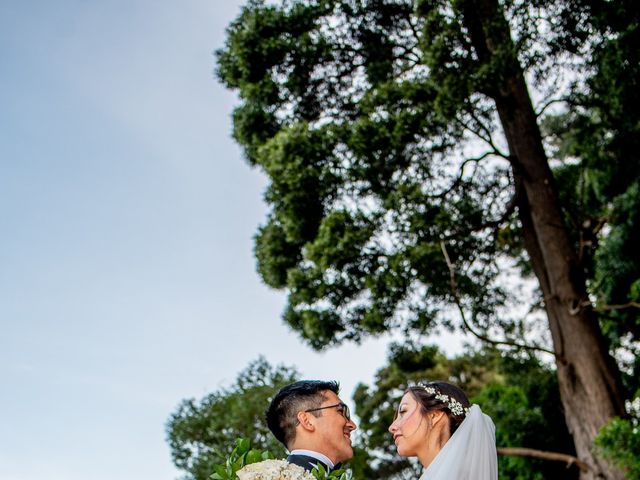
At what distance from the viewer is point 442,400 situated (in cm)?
406

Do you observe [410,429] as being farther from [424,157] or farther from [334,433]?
[424,157]

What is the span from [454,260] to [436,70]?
309cm

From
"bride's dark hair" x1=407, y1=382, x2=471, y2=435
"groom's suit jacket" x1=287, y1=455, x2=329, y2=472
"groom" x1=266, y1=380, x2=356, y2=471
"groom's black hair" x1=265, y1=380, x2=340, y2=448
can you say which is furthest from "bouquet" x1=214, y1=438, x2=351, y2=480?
"bride's dark hair" x1=407, y1=382, x2=471, y2=435

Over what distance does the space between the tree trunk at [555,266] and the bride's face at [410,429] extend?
18.6ft

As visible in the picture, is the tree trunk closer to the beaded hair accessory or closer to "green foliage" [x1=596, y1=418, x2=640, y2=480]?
"green foliage" [x1=596, y1=418, x2=640, y2=480]

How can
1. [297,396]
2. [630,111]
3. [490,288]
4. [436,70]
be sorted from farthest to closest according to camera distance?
[490,288]
[630,111]
[436,70]
[297,396]

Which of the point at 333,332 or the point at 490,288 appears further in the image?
the point at 490,288

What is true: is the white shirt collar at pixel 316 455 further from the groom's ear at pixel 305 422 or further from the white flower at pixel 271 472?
the white flower at pixel 271 472

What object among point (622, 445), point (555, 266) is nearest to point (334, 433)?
point (622, 445)

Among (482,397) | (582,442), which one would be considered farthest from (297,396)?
(482,397)

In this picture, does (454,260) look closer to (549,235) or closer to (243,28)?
(549,235)

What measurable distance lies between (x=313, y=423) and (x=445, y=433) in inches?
33.4

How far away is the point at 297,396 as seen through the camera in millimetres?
3811

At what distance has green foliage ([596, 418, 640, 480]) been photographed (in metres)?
7.97
